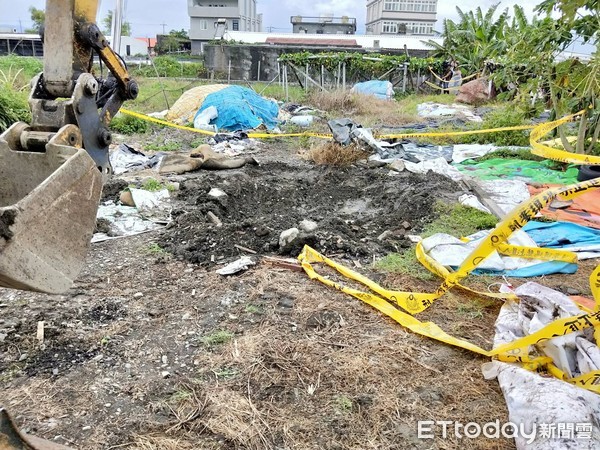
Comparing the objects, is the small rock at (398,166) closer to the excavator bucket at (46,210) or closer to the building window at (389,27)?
the excavator bucket at (46,210)

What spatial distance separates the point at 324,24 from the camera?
53.2 metres

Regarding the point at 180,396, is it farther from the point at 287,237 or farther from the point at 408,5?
the point at 408,5

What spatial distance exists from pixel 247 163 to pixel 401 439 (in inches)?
261

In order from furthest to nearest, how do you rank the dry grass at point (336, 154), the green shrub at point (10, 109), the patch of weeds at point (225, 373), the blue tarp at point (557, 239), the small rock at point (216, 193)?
the dry grass at point (336, 154)
the green shrub at point (10, 109)
the small rock at point (216, 193)
the blue tarp at point (557, 239)
the patch of weeds at point (225, 373)

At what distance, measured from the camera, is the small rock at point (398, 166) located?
819 cm

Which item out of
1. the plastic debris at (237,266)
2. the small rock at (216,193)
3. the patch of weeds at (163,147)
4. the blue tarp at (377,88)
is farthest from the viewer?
the blue tarp at (377,88)

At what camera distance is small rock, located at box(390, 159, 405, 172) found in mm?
8188

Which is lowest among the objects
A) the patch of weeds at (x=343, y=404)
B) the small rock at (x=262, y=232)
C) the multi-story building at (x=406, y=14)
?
the patch of weeds at (x=343, y=404)

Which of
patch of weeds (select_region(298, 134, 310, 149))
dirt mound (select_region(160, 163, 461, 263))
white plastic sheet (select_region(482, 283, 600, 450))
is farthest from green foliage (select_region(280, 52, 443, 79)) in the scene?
white plastic sheet (select_region(482, 283, 600, 450))

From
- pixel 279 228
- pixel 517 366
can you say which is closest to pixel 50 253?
pixel 517 366

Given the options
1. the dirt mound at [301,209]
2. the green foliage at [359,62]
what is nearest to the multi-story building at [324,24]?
the green foliage at [359,62]

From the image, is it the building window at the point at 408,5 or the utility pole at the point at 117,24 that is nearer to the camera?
the utility pole at the point at 117,24

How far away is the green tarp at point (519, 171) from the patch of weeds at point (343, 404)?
5.88 m

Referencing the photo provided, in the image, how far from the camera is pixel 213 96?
13.4 meters
